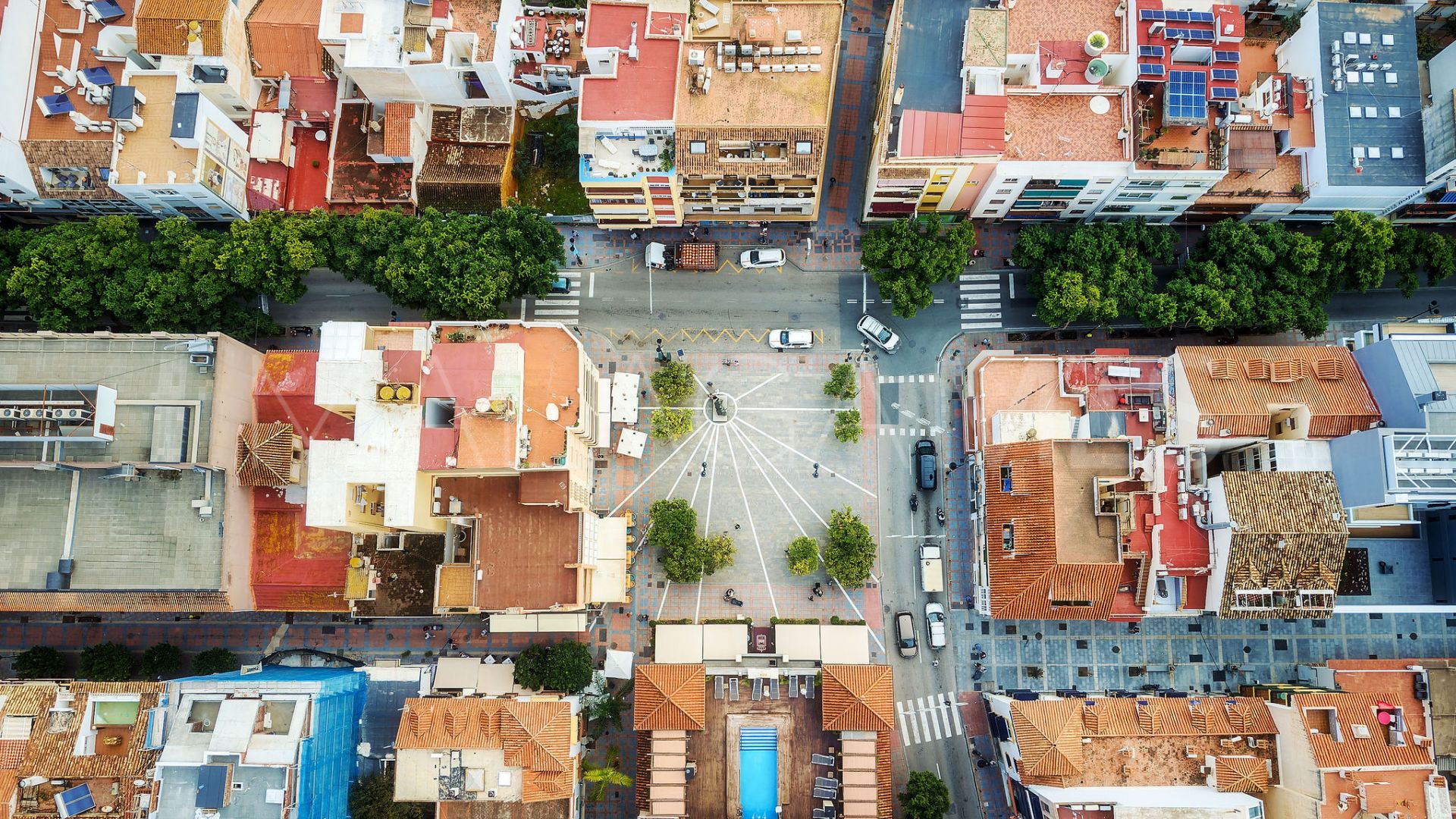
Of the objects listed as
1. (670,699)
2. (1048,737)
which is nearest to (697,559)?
(670,699)

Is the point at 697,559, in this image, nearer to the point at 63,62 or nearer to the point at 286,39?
the point at 286,39

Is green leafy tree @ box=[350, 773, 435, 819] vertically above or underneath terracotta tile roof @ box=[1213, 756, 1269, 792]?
underneath

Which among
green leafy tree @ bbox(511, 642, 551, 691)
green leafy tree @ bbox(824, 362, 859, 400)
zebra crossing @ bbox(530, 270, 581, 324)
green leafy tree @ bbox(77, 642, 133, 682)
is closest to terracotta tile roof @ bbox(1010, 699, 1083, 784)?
green leafy tree @ bbox(824, 362, 859, 400)

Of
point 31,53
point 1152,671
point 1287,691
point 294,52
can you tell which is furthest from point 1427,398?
point 31,53

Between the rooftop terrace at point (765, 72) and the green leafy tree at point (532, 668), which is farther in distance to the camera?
the green leafy tree at point (532, 668)

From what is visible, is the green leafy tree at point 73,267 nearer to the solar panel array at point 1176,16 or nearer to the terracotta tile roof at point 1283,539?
the solar panel array at point 1176,16

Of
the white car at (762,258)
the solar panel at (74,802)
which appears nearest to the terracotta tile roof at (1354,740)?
the white car at (762,258)

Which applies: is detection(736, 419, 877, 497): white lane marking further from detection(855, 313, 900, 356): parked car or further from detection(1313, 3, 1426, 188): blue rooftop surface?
detection(1313, 3, 1426, 188): blue rooftop surface
